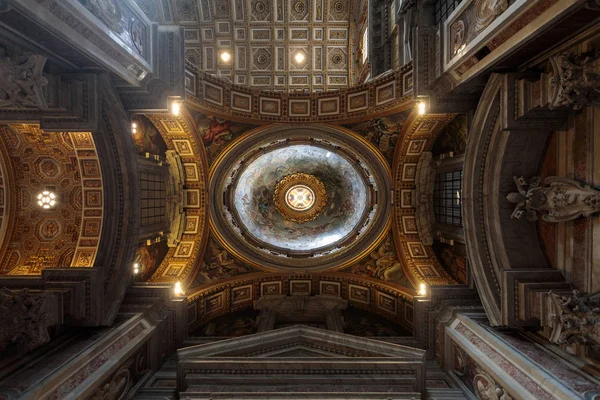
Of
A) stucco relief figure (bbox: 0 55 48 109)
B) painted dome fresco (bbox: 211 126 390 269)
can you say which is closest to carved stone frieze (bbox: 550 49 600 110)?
painted dome fresco (bbox: 211 126 390 269)

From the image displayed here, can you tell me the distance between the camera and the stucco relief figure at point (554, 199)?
20.9 feet

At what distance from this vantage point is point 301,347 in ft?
31.3

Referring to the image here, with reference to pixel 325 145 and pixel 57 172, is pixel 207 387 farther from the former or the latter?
pixel 325 145

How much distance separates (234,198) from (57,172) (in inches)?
247

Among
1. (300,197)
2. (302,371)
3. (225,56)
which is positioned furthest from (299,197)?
(302,371)

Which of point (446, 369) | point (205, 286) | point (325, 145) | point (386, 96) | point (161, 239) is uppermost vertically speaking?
point (386, 96)

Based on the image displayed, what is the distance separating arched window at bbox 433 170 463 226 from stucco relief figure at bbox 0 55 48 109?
37.4 ft

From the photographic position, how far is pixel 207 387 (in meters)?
8.45

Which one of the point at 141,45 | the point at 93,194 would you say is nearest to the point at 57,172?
the point at 93,194

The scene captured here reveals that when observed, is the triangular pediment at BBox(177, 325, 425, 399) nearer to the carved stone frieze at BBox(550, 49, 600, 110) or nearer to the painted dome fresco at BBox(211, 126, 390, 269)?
the painted dome fresco at BBox(211, 126, 390, 269)

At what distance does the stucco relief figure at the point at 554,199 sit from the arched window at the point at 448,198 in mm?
3052

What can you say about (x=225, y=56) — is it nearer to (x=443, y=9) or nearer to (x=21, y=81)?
(x=443, y=9)

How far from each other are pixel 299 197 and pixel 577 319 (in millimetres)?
12969

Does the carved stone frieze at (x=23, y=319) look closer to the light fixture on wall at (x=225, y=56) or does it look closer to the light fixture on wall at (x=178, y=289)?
the light fixture on wall at (x=178, y=289)
